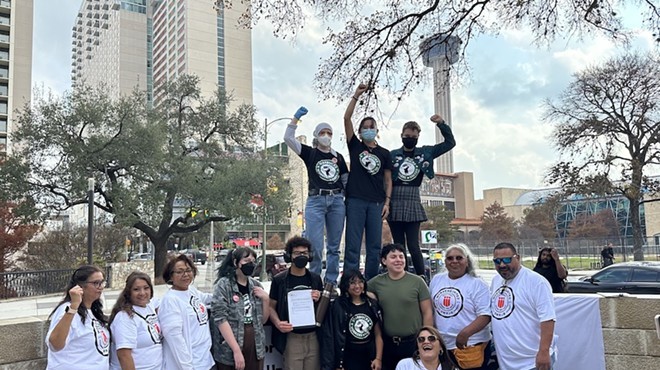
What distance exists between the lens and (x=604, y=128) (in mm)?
26938

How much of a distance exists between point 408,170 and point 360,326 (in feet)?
7.00

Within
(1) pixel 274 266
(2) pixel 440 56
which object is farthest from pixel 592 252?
(1) pixel 274 266

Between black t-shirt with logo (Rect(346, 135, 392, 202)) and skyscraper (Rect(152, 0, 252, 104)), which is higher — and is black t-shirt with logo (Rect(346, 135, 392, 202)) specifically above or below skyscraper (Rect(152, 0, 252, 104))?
below

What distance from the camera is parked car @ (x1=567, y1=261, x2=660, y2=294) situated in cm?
1388

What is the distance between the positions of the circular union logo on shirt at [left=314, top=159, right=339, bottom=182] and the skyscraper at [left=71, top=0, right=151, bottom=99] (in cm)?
13679

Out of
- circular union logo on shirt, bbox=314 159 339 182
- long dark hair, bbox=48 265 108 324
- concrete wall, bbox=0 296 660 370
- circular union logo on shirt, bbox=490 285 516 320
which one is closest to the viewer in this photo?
long dark hair, bbox=48 265 108 324

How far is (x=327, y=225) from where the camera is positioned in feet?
19.2

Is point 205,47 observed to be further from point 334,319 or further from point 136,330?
point 136,330

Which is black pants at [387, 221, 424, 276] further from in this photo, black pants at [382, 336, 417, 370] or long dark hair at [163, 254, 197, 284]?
long dark hair at [163, 254, 197, 284]

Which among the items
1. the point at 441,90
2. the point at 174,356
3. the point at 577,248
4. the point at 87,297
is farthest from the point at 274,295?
the point at 577,248

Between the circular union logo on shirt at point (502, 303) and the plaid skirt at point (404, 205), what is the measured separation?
1.57 metres

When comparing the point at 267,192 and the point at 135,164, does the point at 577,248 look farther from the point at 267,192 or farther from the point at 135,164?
the point at 135,164

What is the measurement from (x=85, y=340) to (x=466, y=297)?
3.25 metres

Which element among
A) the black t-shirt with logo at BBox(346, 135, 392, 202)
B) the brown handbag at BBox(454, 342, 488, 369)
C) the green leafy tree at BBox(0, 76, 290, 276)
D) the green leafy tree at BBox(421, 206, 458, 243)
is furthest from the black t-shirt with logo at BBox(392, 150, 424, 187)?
the green leafy tree at BBox(421, 206, 458, 243)
